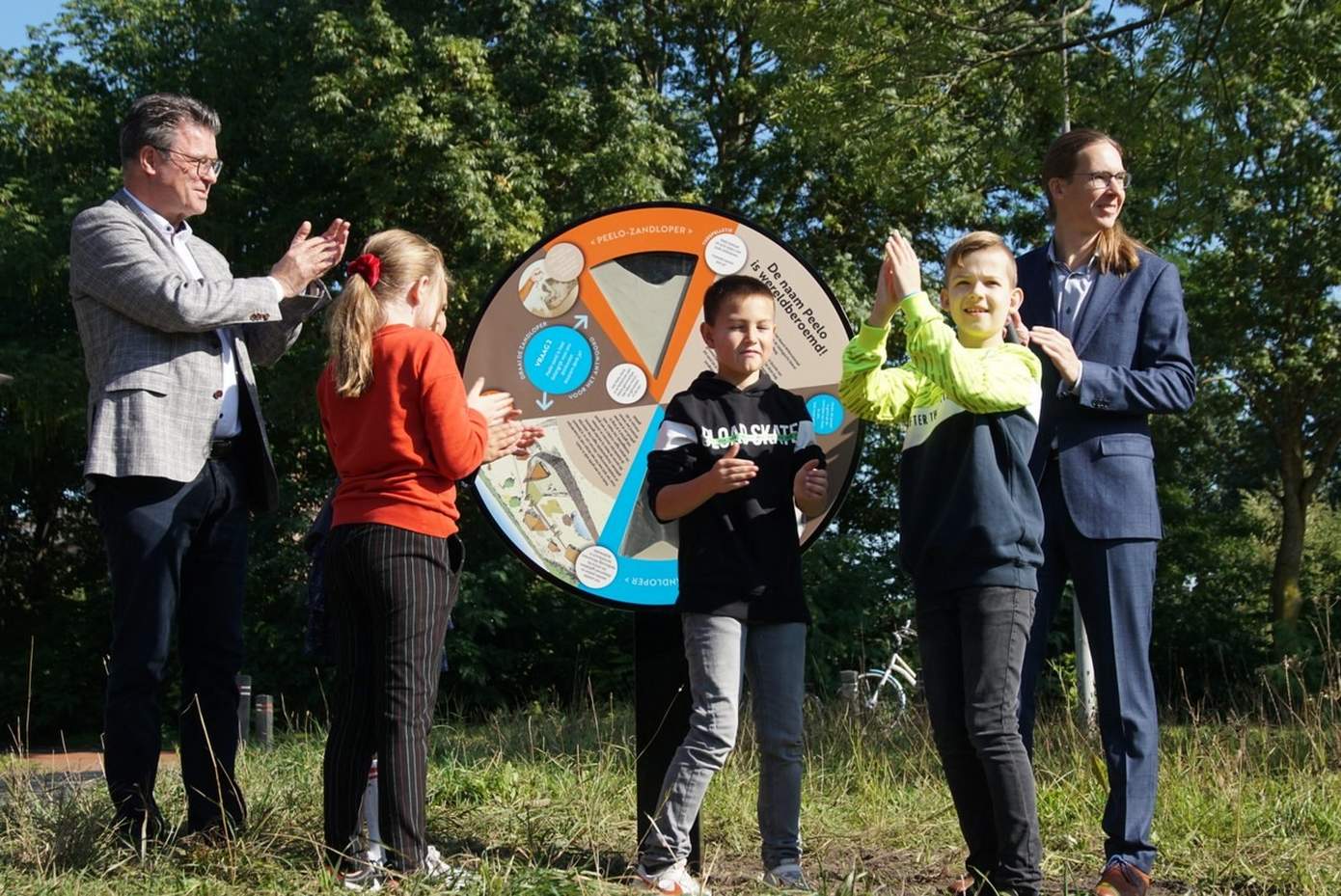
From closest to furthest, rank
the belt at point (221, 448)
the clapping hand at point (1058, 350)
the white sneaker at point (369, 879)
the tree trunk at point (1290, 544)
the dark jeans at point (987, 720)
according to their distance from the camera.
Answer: the dark jeans at point (987, 720), the white sneaker at point (369, 879), the clapping hand at point (1058, 350), the belt at point (221, 448), the tree trunk at point (1290, 544)

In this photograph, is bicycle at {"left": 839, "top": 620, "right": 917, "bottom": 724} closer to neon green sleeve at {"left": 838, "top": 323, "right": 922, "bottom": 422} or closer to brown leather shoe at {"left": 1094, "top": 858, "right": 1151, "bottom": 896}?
brown leather shoe at {"left": 1094, "top": 858, "right": 1151, "bottom": 896}

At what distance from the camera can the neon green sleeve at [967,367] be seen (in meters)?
3.16

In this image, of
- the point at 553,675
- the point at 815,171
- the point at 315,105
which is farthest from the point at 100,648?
the point at 815,171

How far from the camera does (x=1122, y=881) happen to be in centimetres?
330

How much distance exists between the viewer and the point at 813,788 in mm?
4953

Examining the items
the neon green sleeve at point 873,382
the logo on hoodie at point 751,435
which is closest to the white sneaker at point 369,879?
the logo on hoodie at point 751,435

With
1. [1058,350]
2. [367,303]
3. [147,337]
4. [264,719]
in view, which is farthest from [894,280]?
[264,719]

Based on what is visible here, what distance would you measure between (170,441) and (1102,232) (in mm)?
2567

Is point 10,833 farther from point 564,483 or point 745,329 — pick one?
point 745,329

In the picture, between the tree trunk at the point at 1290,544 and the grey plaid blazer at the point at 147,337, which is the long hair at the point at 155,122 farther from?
the tree trunk at the point at 1290,544

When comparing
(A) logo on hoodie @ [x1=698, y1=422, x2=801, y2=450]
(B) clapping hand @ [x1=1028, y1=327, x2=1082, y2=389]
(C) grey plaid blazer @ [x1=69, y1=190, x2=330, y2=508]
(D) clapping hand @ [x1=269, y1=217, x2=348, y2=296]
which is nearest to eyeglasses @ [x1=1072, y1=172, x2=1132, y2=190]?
(B) clapping hand @ [x1=1028, y1=327, x2=1082, y2=389]

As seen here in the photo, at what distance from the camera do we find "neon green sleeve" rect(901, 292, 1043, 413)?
3.16 metres

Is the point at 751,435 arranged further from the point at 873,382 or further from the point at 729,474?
the point at 873,382

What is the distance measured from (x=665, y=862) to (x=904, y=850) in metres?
1.01
